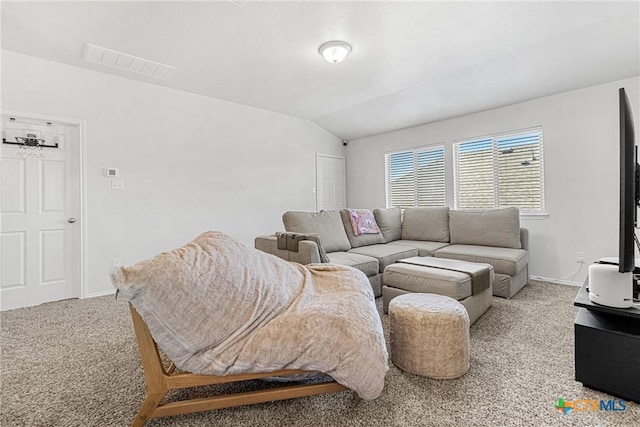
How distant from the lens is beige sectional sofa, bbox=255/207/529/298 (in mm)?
3008

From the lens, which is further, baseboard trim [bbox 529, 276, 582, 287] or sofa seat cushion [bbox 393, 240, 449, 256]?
sofa seat cushion [bbox 393, 240, 449, 256]

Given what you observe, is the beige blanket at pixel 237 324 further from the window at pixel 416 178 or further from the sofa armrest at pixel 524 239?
the window at pixel 416 178

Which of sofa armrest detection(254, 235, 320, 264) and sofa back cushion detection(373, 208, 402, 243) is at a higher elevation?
sofa back cushion detection(373, 208, 402, 243)

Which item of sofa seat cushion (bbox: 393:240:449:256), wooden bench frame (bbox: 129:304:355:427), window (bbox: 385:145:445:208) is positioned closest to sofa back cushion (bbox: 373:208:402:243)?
sofa seat cushion (bbox: 393:240:449:256)

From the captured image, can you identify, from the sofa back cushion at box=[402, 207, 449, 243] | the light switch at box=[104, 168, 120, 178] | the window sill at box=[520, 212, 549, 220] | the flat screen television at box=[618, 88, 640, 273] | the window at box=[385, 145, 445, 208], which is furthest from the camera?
the window at box=[385, 145, 445, 208]

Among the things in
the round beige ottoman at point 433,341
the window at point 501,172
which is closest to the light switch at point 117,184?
the round beige ottoman at point 433,341

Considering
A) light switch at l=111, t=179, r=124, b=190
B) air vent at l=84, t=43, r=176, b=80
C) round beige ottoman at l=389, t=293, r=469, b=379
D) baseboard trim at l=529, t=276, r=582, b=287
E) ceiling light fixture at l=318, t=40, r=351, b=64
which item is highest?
air vent at l=84, t=43, r=176, b=80

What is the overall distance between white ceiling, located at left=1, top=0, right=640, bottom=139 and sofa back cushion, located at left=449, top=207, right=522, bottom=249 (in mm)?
1541

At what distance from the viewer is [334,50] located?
286cm

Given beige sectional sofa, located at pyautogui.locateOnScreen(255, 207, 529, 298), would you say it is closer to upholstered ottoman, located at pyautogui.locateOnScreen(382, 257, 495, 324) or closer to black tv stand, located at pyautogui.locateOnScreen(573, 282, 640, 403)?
upholstered ottoman, located at pyautogui.locateOnScreen(382, 257, 495, 324)

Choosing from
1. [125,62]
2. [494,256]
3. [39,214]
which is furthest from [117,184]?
[494,256]

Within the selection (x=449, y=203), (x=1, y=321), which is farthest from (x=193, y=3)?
(x=449, y=203)

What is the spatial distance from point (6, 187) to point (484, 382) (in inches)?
176

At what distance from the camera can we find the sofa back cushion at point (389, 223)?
4.26 m
